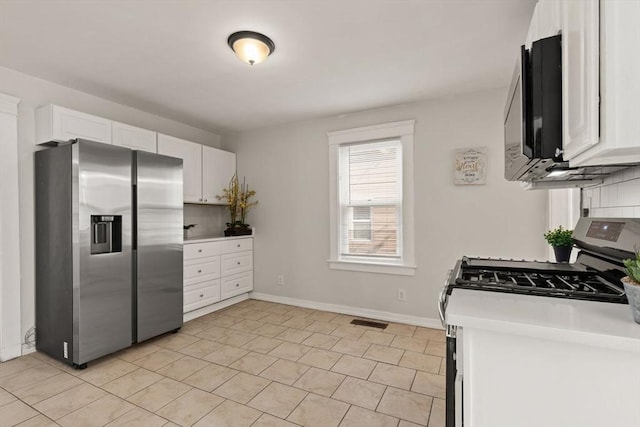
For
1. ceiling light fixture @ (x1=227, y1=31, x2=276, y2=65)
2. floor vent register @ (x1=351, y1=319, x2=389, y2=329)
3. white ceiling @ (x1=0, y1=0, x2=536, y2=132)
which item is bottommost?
floor vent register @ (x1=351, y1=319, x2=389, y2=329)

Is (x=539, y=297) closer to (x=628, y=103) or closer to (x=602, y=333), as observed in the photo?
(x=602, y=333)

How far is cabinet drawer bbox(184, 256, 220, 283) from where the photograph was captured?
3580 mm

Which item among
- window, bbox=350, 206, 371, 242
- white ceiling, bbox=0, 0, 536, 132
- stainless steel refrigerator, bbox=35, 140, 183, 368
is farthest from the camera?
window, bbox=350, 206, 371, 242

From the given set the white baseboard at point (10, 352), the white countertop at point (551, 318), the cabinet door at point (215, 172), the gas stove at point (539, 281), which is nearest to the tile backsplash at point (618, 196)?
the gas stove at point (539, 281)

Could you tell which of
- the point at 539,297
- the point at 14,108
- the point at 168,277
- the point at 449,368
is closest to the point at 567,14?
the point at 539,297

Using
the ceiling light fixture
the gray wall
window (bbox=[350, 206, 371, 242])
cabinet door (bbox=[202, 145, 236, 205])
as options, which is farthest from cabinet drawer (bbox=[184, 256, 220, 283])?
the ceiling light fixture

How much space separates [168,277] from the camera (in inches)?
124

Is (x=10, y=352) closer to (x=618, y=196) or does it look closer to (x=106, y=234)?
(x=106, y=234)

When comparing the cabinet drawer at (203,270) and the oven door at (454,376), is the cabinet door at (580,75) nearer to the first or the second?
the oven door at (454,376)

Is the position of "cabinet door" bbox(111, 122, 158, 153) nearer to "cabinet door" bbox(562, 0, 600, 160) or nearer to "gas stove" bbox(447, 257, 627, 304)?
"gas stove" bbox(447, 257, 627, 304)

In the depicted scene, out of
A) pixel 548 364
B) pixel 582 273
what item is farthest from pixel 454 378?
pixel 582 273

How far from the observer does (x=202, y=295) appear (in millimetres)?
3750

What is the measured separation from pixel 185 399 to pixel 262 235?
2580 mm

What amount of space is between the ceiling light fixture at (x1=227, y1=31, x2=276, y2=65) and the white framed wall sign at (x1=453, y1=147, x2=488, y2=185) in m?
2.13
